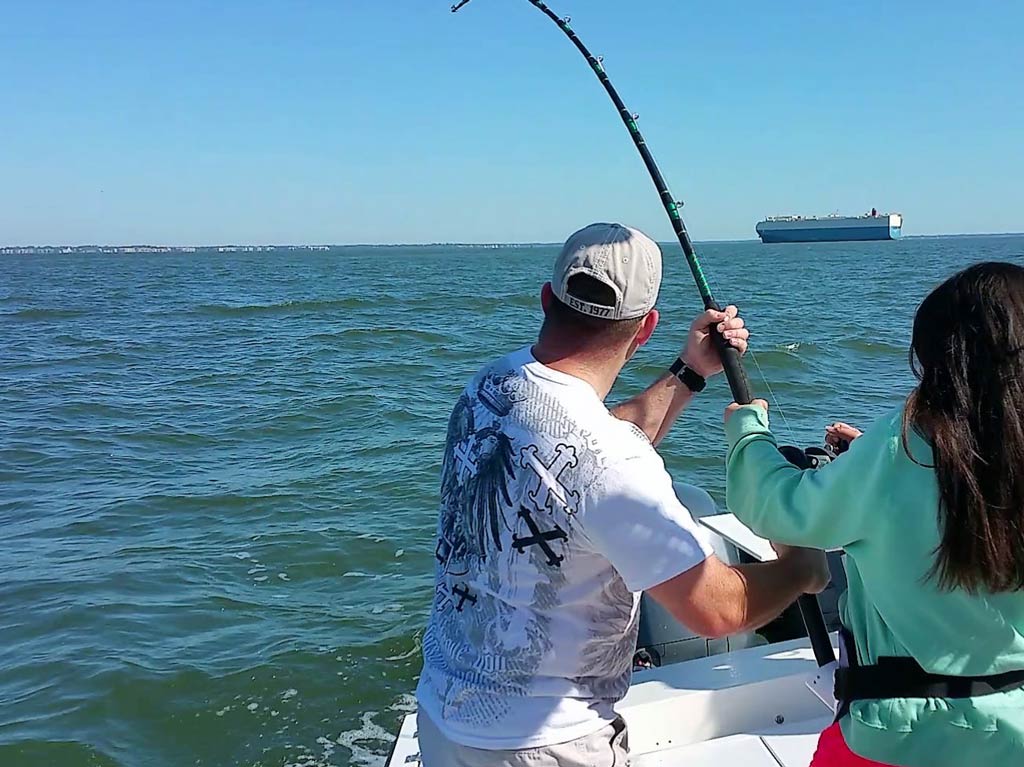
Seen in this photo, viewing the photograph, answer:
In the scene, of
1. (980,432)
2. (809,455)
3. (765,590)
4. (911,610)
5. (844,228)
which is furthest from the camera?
(844,228)

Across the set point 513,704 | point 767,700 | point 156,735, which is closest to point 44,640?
point 156,735

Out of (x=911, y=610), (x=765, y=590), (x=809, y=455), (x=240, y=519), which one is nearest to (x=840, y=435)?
(x=809, y=455)

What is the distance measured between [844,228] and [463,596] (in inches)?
4499

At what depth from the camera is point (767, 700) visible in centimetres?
308

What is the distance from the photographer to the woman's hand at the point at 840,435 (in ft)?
8.17

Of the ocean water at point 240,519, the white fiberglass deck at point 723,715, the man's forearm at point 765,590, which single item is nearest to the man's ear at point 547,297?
the man's forearm at point 765,590

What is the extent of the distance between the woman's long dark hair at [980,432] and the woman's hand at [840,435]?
3.00ft

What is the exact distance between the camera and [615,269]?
1.84 metres

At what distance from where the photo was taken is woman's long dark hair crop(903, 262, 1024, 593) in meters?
1.52

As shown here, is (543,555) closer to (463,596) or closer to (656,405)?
(463,596)

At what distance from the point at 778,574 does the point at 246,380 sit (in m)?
14.3

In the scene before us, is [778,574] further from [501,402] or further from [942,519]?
[501,402]

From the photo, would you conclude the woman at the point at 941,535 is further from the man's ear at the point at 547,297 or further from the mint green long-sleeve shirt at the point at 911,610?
the man's ear at the point at 547,297

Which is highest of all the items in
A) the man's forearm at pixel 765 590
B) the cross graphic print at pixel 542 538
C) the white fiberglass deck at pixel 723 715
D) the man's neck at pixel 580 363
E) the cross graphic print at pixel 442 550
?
the man's neck at pixel 580 363
